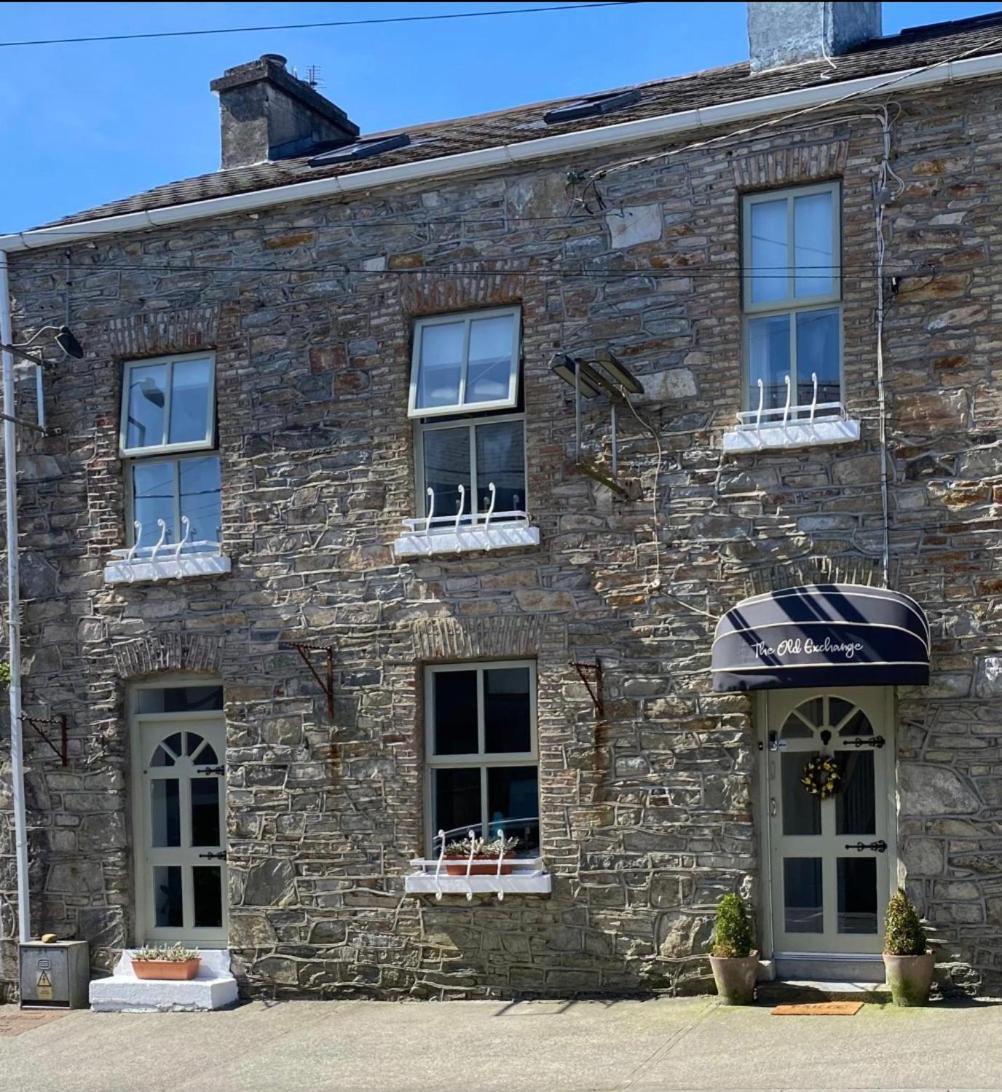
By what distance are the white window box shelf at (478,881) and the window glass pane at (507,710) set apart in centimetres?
86

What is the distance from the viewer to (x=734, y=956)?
35.2ft

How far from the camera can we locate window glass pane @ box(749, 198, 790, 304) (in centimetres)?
1133

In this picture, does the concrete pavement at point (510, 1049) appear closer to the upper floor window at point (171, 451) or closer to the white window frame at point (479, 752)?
the white window frame at point (479, 752)

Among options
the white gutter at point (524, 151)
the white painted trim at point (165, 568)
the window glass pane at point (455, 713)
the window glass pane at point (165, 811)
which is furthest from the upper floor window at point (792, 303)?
the window glass pane at point (165, 811)

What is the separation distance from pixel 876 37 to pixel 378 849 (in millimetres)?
7884

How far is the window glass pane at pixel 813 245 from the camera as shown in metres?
11.2

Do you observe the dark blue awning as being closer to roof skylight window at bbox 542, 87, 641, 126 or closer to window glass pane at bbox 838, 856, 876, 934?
window glass pane at bbox 838, 856, 876, 934

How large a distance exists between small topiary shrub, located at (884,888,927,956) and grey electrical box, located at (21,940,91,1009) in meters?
6.40

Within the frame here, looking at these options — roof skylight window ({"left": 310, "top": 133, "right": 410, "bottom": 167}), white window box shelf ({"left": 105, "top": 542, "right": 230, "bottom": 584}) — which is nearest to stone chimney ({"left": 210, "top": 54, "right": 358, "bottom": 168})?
roof skylight window ({"left": 310, "top": 133, "right": 410, "bottom": 167})

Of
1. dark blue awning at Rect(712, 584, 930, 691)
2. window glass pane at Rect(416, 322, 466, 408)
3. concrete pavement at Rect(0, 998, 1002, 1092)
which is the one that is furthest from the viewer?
window glass pane at Rect(416, 322, 466, 408)

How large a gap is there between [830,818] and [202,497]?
5595mm

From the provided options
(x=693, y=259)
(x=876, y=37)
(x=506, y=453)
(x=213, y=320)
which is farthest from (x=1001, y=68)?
(x=213, y=320)

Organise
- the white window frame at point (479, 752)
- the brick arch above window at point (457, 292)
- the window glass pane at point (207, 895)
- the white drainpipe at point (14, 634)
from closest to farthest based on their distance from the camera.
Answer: the white window frame at point (479, 752) < the brick arch above window at point (457, 292) < the window glass pane at point (207, 895) < the white drainpipe at point (14, 634)

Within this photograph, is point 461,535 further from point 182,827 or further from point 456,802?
point 182,827
